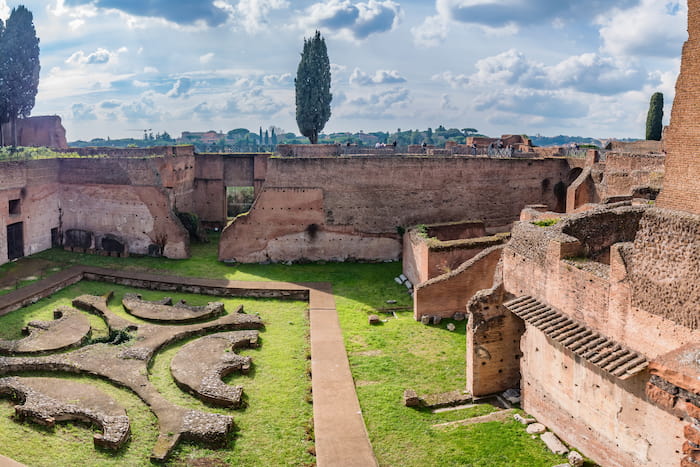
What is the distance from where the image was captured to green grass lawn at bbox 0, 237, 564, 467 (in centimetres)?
977

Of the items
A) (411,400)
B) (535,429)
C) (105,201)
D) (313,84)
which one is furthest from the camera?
(313,84)

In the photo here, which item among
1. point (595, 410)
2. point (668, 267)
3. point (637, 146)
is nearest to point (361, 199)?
point (595, 410)

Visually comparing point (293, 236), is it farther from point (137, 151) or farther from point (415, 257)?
point (137, 151)

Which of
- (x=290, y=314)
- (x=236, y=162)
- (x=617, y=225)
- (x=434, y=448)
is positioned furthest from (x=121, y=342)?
(x=236, y=162)

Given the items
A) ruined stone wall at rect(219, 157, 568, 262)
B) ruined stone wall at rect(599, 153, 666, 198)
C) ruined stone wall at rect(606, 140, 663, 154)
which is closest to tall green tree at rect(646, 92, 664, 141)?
ruined stone wall at rect(606, 140, 663, 154)

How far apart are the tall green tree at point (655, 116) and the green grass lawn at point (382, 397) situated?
22062 millimetres

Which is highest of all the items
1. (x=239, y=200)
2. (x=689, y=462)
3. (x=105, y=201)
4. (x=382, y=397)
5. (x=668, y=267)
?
(x=668, y=267)

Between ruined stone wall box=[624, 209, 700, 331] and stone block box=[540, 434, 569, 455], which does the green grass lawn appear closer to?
stone block box=[540, 434, 569, 455]

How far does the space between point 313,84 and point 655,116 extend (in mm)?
19771

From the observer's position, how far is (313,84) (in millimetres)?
33406

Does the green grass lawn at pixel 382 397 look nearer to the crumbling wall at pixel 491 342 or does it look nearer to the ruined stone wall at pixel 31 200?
the crumbling wall at pixel 491 342

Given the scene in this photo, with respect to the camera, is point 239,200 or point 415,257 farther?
point 239,200

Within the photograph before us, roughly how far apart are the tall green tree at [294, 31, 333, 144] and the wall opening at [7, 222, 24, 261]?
54.4 feet

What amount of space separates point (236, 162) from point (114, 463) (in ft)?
63.2
